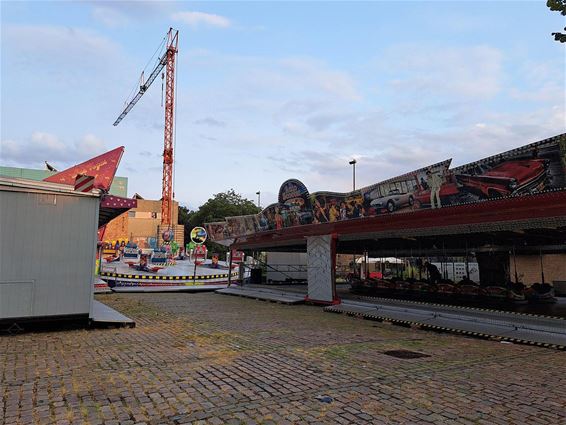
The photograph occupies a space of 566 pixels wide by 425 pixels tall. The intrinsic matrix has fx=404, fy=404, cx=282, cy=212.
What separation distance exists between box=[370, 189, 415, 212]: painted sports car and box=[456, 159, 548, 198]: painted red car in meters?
1.83

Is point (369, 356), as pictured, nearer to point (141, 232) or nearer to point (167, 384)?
point (167, 384)

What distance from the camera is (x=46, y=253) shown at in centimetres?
957

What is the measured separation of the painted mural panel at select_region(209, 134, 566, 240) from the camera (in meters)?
8.15

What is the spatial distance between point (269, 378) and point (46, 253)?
664cm

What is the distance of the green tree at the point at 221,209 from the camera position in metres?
72.1

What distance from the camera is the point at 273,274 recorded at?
92.8 feet

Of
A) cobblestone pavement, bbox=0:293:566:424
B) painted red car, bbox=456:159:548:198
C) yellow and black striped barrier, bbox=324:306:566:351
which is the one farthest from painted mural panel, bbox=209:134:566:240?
cobblestone pavement, bbox=0:293:566:424

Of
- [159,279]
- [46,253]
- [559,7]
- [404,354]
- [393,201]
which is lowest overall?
[404,354]

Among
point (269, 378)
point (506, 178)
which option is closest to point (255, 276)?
point (506, 178)

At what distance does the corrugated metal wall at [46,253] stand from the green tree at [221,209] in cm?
6017

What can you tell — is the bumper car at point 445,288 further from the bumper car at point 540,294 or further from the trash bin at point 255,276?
the trash bin at point 255,276

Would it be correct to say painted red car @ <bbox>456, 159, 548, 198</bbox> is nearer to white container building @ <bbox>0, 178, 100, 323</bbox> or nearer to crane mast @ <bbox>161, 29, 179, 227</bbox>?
white container building @ <bbox>0, 178, 100, 323</bbox>

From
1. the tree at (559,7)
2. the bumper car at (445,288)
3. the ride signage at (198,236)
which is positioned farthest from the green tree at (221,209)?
the tree at (559,7)

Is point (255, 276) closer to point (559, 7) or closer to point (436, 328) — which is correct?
point (436, 328)
